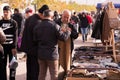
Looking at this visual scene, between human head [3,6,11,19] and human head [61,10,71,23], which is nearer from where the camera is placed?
human head [3,6,11,19]

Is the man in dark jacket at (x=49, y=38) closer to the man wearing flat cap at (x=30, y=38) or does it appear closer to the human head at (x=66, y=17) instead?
the man wearing flat cap at (x=30, y=38)

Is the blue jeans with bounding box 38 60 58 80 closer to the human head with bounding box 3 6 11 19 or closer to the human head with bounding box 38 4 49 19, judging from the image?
the human head with bounding box 38 4 49 19

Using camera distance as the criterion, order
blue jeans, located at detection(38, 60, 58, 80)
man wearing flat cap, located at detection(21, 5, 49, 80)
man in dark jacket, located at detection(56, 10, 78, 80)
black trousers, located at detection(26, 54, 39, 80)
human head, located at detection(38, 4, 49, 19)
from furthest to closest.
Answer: man in dark jacket, located at detection(56, 10, 78, 80) → black trousers, located at detection(26, 54, 39, 80) → man wearing flat cap, located at detection(21, 5, 49, 80) → human head, located at detection(38, 4, 49, 19) → blue jeans, located at detection(38, 60, 58, 80)

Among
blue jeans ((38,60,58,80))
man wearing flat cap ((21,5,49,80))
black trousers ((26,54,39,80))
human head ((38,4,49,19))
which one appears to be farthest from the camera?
black trousers ((26,54,39,80))

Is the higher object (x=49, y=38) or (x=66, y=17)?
(x=66, y=17)

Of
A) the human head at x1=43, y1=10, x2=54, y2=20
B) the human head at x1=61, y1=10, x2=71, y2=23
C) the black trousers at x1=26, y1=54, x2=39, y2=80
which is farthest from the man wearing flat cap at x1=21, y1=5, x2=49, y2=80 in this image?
the human head at x1=61, y1=10, x2=71, y2=23

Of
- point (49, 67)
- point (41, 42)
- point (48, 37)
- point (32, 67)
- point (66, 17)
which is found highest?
point (66, 17)

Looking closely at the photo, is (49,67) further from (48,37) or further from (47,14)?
(47,14)

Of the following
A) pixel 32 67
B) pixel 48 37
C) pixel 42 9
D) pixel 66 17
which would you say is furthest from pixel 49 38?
pixel 66 17

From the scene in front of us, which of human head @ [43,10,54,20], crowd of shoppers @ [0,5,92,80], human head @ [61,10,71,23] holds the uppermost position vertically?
human head @ [43,10,54,20]

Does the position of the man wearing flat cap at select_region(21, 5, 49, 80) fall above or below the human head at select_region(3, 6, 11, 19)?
below

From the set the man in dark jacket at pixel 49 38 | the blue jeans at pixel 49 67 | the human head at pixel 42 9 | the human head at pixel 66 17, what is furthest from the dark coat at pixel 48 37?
the human head at pixel 66 17

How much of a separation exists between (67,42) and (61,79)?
84 cm

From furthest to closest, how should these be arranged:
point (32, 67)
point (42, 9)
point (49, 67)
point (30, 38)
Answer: point (32, 67), point (30, 38), point (42, 9), point (49, 67)
